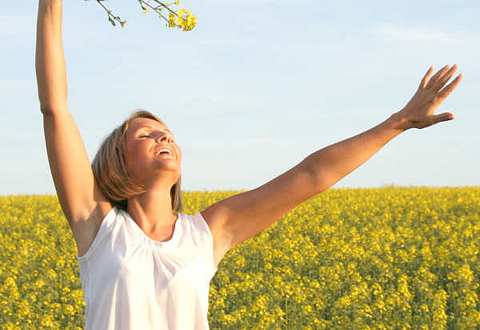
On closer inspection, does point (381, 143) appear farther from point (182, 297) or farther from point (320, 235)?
point (320, 235)

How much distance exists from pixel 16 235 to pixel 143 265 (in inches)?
474

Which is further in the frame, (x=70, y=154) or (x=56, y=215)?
(x=56, y=215)

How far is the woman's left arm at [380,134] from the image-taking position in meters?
3.11

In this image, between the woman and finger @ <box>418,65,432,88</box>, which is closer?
the woman

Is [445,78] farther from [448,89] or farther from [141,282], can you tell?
[141,282]

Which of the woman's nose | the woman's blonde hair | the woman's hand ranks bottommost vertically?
the woman's blonde hair

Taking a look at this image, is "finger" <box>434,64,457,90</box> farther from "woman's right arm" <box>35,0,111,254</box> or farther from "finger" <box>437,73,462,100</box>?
"woman's right arm" <box>35,0,111,254</box>

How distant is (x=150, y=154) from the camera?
9.89 ft

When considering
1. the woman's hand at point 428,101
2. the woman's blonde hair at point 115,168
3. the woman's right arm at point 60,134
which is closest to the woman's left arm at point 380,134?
the woman's hand at point 428,101

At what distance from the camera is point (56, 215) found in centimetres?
1648

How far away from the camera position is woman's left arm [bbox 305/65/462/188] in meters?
3.11

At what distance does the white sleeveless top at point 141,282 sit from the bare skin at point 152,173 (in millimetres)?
129

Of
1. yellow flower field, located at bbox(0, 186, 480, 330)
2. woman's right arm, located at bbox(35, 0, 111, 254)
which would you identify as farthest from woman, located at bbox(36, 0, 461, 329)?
yellow flower field, located at bbox(0, 186, 480, 330)

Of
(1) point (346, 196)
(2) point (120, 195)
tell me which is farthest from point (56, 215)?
(2) point (120, 195)
